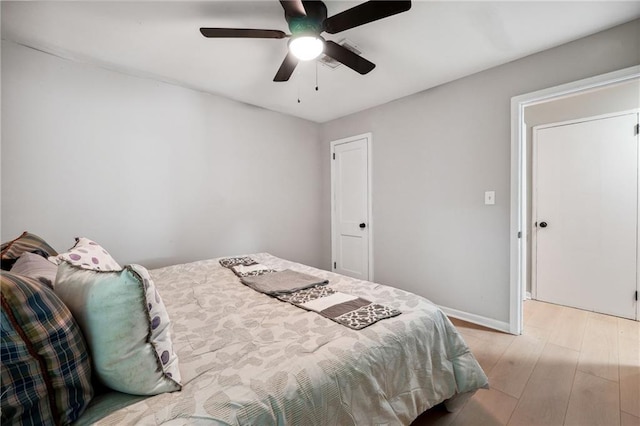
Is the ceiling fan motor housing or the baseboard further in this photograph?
the baseboard

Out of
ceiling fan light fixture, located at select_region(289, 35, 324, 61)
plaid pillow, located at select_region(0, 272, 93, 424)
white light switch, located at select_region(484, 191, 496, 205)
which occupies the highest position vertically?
ceiling fan light fixture, located at select_region(289, 35, 324, 61)

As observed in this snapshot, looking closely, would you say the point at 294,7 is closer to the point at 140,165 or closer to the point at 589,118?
the point at 140,165

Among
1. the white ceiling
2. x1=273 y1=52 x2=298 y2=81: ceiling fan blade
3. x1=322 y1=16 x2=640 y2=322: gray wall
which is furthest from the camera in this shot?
x1=322 y1=16 x2=640 y2=322: gray wall

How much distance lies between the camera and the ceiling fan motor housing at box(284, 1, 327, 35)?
4.89 feet

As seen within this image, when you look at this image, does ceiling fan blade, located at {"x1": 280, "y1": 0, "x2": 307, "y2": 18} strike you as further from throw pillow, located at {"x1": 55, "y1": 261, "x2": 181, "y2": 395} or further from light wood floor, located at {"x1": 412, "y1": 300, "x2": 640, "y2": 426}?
light wood floor, located at {"x1": 412, "y1": 300, "x2": 640, "y2": 426}

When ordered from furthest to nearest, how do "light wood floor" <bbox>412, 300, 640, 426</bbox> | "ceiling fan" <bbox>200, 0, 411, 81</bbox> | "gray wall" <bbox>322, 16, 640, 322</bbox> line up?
1. "gray wall" <bbox>322, 16, 640, 322</bbox>
2. "light wood floor" <bbox>412, 300, 640, 426</bbox>
3. "ceiling fan" <bbox>200, 0, 411, 81</bbox>

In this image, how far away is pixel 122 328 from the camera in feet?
2.55

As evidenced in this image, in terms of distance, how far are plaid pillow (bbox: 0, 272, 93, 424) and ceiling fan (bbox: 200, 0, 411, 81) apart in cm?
148

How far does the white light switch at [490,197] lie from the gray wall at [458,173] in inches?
1.5

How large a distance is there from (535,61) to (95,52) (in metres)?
3.48

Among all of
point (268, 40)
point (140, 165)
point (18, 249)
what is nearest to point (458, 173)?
point (268, 40)

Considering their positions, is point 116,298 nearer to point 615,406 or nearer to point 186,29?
point 186,29

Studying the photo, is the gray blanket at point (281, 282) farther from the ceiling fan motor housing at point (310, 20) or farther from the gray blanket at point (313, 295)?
the ceiling fan motor housing at point (310, 20)

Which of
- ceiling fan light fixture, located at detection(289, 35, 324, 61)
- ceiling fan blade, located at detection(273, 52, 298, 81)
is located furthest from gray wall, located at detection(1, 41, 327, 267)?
ceiling fan light fixture, located at detection(289, 35, 324, 61)
